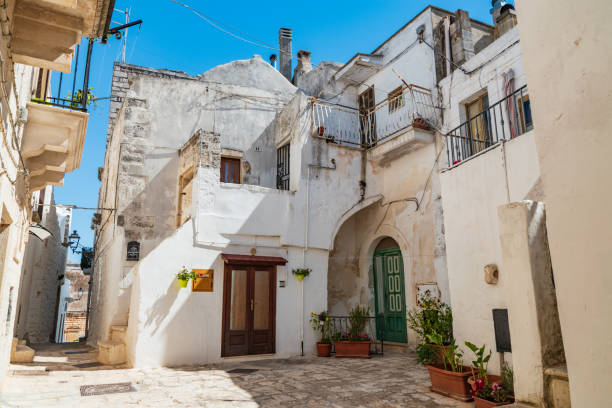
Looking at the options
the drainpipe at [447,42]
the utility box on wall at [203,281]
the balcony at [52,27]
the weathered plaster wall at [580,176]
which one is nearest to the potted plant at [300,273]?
the utility box on wall at [203,281]

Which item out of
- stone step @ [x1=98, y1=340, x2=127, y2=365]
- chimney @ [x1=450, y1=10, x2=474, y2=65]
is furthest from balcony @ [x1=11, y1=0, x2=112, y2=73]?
chimney @ [x1=450, y1=10, x2=474, y2=65]

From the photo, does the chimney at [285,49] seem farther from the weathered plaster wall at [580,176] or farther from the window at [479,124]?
the weathered plaster wall at [580,176]

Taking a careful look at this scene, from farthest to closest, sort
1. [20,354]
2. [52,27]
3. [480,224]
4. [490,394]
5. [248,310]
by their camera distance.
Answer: [248,310] < [20,354] < [480,224] < [490,394] < [52,27]

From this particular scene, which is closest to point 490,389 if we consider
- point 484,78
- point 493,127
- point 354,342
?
point 354,342

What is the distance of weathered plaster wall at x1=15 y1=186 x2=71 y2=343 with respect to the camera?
1134 centimetres

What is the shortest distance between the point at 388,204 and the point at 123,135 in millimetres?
6901

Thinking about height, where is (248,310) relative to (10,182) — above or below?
below

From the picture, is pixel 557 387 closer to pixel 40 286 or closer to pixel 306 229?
pixel 306 229

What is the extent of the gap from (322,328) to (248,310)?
183 centimetres

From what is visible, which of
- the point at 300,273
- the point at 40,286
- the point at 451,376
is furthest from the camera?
the point at 40,286

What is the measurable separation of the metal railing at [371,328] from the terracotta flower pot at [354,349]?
582 millimetres

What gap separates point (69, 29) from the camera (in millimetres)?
3996

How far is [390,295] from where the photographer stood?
1086 cm

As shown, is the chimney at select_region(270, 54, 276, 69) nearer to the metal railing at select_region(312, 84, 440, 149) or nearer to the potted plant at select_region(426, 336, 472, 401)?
the metal railing at select_region(312, 84, 440, 149)
